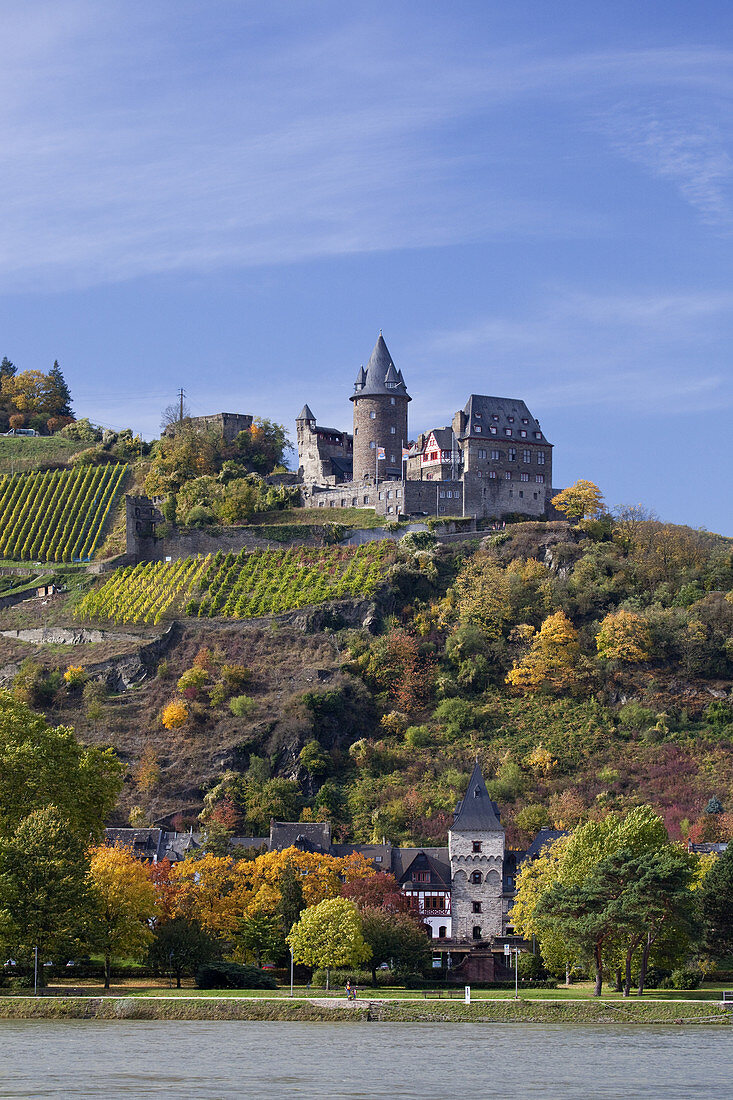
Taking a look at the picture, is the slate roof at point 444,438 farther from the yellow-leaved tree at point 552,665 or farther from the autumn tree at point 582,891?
the autumn tree at point 582,891

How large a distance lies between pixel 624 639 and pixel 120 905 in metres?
42.3

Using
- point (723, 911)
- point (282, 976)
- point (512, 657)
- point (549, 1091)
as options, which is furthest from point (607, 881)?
point (512, 657)

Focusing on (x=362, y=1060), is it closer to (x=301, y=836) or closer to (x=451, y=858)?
(x=451, y=858)

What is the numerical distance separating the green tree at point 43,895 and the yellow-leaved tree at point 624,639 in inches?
1748

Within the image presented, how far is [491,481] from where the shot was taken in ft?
370

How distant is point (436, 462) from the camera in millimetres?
114812

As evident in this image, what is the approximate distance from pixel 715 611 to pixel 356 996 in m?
46.2

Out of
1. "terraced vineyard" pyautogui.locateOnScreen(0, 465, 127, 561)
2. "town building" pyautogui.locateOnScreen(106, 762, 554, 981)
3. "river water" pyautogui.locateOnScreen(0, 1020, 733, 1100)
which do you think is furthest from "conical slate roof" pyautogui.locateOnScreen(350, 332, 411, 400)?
"river water" pyautogui.locateOnScreen(0, 1020, 733, 1100)

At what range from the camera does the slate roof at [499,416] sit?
114812 millimetres

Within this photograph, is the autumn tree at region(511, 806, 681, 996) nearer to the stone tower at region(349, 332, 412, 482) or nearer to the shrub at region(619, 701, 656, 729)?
the shrub at region(619, 701, 656, 729)

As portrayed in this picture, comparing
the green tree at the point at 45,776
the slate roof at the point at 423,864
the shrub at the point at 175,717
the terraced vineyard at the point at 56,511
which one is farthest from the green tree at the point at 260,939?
the terraced vineyard at the point at 56,511

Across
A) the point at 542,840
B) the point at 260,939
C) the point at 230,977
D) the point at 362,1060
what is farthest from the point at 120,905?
the point at 542,840

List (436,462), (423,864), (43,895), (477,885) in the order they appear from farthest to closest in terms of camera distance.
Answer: (436,462) < (423,864) < (477,885) < (43,895)

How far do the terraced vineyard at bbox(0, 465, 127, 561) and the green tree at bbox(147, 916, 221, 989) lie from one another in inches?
2320
